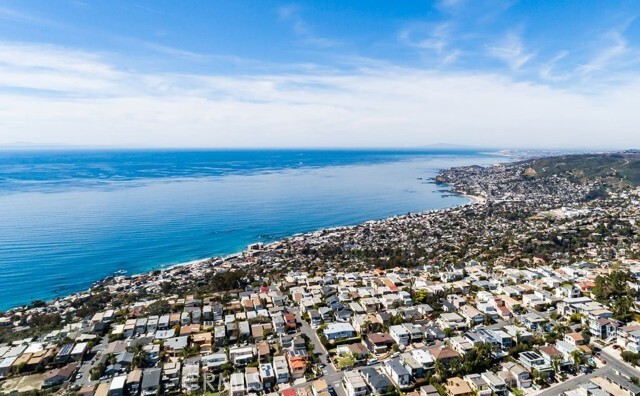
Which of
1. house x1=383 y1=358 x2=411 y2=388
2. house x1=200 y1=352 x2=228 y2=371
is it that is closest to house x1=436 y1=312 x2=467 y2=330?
house x1=383 y1=358 x2=411 y2=388

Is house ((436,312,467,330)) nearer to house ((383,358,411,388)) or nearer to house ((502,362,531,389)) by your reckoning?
house ((502,362,531,389))

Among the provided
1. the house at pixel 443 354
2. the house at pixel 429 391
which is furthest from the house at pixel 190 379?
the house at pixel 443 354

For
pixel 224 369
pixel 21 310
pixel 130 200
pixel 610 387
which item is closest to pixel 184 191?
pixel 130 200

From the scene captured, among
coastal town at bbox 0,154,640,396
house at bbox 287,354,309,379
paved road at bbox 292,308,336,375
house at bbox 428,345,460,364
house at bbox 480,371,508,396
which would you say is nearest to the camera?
house at bbox 480,371,508,396

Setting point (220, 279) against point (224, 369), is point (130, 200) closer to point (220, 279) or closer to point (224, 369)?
point (220, 279)

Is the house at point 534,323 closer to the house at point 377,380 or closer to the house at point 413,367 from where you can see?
the house at point 413,367

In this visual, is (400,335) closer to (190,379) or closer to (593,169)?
(190,379)
